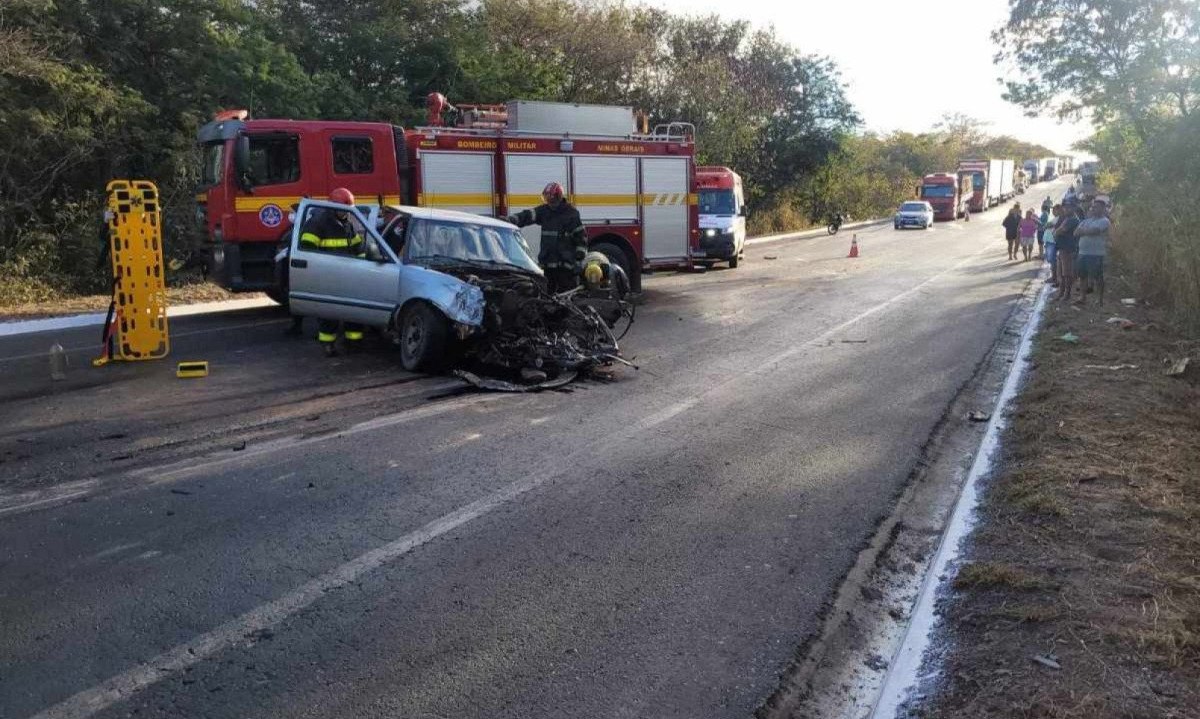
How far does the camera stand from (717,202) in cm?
2575

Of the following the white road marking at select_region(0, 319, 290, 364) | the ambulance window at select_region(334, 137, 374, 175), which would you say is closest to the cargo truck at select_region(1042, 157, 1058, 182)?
the ambulance window at select_region(334, 137, 374, 175)

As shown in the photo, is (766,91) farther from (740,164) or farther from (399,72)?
(399,72)

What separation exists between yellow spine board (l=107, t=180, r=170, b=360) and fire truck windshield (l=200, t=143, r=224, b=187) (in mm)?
3539

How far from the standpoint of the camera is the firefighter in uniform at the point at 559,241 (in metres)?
12.0

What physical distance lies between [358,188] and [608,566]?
10.7 meters

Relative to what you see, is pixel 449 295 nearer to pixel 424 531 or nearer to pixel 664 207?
pixel 424 531

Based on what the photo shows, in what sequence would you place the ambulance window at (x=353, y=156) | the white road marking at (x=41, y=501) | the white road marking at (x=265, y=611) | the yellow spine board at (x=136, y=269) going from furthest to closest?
the ambulance window at (x=353, y=156)
the yellow spine board at (x=136, y=269)
the white road marking at (x=41, y=501)
the white road marking at (x=265, y=611)

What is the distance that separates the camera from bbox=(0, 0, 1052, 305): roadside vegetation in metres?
17.5

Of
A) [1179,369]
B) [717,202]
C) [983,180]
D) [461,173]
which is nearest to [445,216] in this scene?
[461,173]

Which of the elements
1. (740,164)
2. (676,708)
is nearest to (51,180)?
(676,708)

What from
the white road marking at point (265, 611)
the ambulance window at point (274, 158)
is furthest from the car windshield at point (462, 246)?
the ambulance window at point (274, 158)

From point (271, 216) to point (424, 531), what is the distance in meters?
9.67

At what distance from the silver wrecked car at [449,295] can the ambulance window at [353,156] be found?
3621 millimetres

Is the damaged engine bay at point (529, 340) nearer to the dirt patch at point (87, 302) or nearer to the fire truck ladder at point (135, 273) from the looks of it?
the fire truck ladder at point (135, 273)
